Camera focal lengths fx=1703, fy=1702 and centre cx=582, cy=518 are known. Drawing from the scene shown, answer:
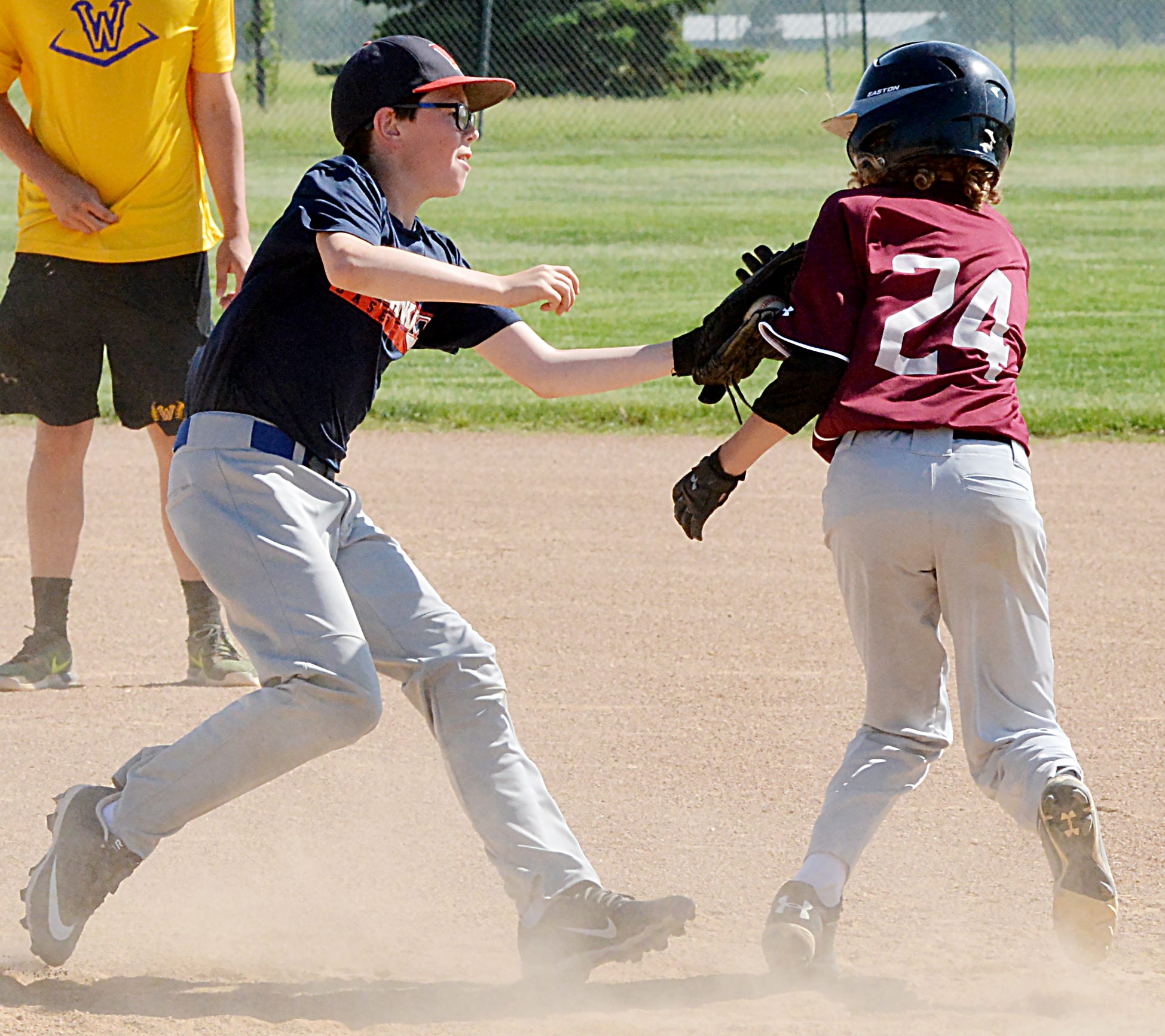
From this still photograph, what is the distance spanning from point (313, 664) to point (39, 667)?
2084mm

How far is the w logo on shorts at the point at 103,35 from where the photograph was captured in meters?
4.50

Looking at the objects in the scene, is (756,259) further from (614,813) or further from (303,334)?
(614,813)

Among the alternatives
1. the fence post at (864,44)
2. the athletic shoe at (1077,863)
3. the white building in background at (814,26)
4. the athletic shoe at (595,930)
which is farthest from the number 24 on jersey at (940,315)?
the white building in background at (814,26)

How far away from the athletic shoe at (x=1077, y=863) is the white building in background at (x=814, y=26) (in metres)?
18.0

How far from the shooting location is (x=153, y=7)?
14.9ft

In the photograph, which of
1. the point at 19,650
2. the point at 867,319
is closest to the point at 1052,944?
the point at 867,319

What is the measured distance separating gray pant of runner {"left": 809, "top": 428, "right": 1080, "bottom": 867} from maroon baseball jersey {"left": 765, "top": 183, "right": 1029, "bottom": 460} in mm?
62

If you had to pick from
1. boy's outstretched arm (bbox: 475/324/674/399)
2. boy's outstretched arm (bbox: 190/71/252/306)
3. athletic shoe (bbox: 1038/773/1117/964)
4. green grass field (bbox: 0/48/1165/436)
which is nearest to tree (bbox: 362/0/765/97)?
green grass field (bbox: 0/48/1165/436)

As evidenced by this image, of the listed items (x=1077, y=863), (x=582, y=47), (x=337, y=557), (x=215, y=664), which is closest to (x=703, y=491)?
(x=337, y=557)

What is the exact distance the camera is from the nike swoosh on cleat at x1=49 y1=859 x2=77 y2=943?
2895mm

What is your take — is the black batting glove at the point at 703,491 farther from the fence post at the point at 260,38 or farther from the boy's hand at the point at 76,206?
the fence post at the point at 260,38

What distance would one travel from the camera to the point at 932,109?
296 cm

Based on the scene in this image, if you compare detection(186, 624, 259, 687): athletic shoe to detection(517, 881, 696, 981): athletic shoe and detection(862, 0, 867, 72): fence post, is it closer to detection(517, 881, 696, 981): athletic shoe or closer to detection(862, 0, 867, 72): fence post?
detection(517, 881, 696, 981): athletic shoe

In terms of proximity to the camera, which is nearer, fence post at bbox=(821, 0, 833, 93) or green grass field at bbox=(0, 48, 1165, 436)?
green grass field at bbox=(0, 48, 1165, 436)
